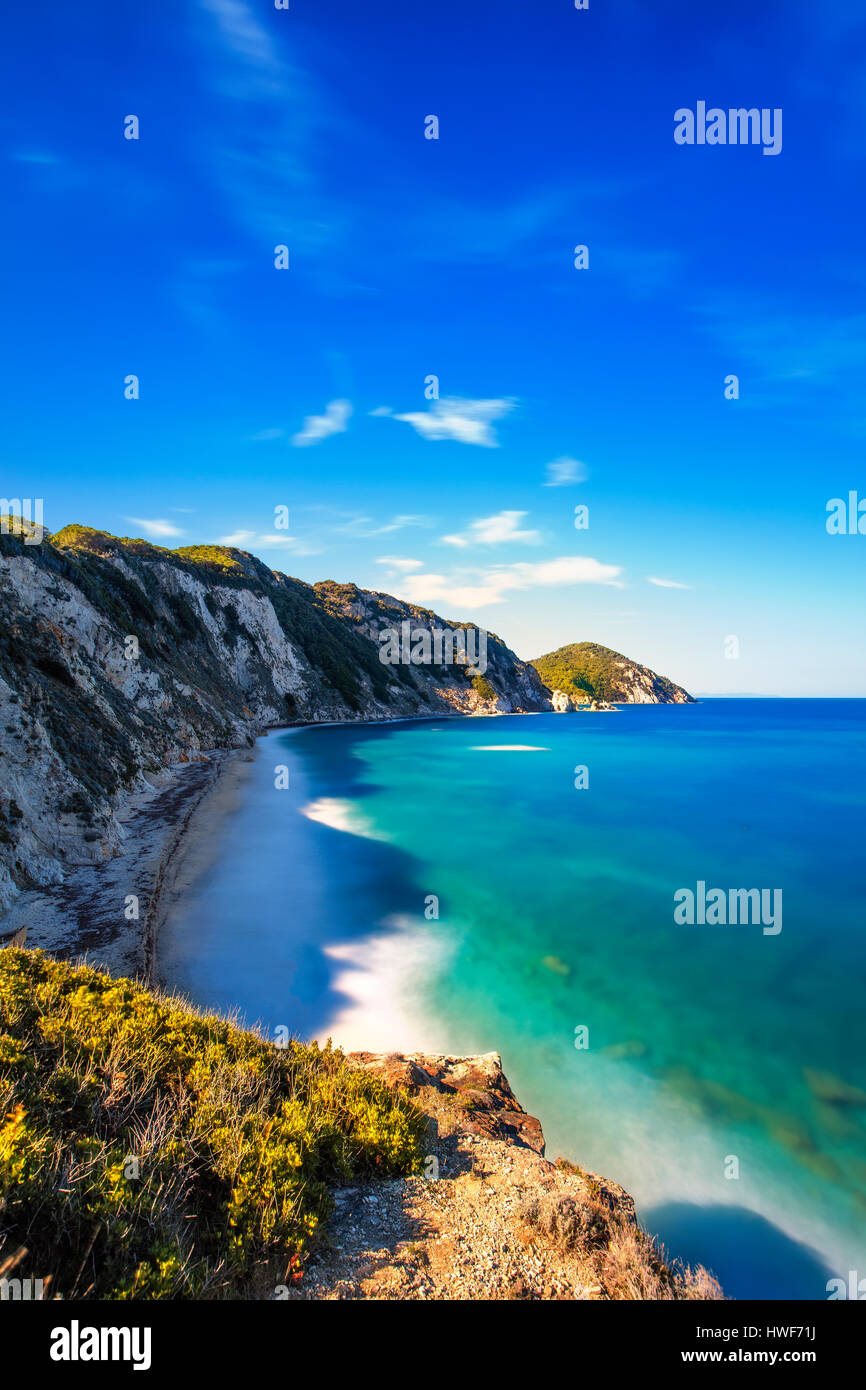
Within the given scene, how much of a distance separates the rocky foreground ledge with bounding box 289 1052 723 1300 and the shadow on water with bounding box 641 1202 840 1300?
2272 millimetres

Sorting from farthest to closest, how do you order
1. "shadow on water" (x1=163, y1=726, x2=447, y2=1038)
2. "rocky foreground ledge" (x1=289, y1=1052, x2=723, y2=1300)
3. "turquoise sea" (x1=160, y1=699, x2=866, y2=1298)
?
"shadow on water" (x1=163, y1=726, x2=447, y2=1038) → "turquoise sea" (x1=160, y1=699, x2=866, y2=1298) → "rocky foreground ledge" (x1=289, y1=1052, x2=723, y2=1300)

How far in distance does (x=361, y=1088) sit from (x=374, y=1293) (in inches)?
95.9

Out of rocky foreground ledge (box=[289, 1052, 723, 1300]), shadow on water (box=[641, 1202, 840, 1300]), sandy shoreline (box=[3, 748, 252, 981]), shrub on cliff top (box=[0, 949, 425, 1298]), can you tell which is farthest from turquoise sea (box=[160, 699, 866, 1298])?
shrub on cliff top (box=[0, 949, 425, 1298])

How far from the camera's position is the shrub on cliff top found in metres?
3.52

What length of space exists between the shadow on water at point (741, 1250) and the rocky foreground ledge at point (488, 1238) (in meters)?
2.27

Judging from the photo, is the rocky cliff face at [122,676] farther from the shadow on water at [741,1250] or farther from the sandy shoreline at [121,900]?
the shadow on water at [741,1250]

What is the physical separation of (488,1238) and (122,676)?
110 ft

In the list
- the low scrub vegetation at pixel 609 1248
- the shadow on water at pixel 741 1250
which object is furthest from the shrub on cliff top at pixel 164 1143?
the shadow on water at pixel 741 1250

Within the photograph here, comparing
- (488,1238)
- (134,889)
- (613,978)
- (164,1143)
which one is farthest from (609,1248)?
(134,889)

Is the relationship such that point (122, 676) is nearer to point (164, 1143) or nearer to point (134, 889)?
point (134, 889)

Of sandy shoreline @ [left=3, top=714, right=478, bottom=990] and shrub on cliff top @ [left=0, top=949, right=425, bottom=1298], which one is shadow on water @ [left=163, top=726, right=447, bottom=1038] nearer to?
sandy shoreline @ [left=3, top=714, right=478, bottom=990]

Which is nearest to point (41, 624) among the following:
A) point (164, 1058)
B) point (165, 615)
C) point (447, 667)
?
point (164, 1058)

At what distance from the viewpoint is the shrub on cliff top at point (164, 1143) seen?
352 centimetres
